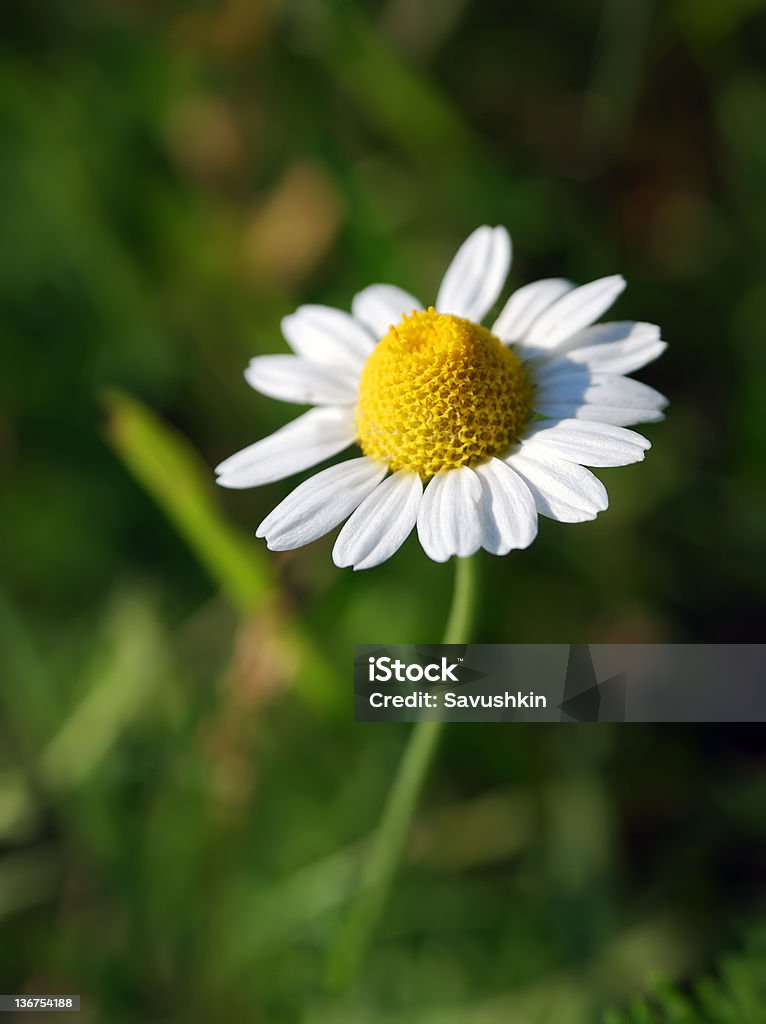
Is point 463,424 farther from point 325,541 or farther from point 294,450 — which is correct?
point 325,541

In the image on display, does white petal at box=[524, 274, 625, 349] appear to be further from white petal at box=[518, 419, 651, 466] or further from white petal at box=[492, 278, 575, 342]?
white petal at box=[518, 419, 651, 466]

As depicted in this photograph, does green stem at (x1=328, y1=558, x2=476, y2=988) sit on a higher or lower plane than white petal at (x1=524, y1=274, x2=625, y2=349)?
lower

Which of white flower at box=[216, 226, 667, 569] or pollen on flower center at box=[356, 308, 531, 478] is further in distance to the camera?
pollen on flower center at box=[356, 308, 531, 478]

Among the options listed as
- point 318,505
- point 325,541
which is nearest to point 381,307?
point 318,505

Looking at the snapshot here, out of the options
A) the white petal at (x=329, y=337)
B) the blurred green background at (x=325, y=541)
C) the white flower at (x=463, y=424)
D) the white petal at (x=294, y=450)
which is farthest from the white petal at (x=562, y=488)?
the blurred green background at (x=325, y=541)

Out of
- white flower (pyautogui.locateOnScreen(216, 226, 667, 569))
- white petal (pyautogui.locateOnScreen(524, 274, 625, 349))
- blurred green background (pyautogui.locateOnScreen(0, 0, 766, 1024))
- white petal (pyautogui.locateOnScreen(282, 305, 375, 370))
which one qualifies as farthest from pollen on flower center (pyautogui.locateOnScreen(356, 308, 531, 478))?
blurred green background (pyautogui.locateOnScreen(0, 0, 766, 1024))

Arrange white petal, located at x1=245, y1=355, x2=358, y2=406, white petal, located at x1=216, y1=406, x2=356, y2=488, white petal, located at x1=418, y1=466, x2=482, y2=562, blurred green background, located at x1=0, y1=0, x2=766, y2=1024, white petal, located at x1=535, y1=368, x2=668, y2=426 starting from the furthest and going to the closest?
1. blurred green background, located at x1=0, y1=0, x2=766, y2=1024
2. white petal, located at x1=245, y1=355, x2=358, y2=406
3. white petal, located at x1=216, y1=406, x2=356, y2=488
4. white petal, located at x1=535, y1=368, x2=668, y2=426
5. white petal, located at x1=418, y1=466, x2=482, y2=562

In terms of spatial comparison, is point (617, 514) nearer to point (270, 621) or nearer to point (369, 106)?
point (270, 621)

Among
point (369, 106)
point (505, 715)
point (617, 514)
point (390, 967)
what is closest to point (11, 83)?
point (369, 106)
